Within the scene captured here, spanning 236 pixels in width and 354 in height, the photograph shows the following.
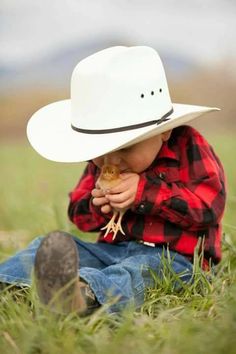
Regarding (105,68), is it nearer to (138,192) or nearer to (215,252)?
(138,192)

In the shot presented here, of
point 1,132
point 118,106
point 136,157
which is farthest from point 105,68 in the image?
point 1,132

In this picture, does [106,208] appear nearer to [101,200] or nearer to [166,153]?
[101,200]

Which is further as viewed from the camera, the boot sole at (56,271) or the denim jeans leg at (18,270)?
the denim jeans leg at (18,270)

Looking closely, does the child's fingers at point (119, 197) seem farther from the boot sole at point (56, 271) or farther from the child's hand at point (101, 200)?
the boot sole at point (56, 271)

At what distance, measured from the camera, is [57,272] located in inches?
94.5

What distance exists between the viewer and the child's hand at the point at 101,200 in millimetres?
Answer: 2986

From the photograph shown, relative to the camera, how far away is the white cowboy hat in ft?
9.37

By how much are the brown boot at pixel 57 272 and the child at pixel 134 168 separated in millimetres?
205

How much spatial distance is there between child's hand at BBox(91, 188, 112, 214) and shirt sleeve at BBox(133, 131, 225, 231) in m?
0.11

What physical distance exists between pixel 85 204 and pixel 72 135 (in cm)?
47

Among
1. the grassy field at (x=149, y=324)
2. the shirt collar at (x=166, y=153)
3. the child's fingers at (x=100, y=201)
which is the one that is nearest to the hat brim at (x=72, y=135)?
the shirt collar at (x=166, y=153)

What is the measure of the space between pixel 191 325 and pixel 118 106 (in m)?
0.94

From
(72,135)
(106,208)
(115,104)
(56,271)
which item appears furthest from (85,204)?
(56,271)

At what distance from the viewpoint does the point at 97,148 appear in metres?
2.79
